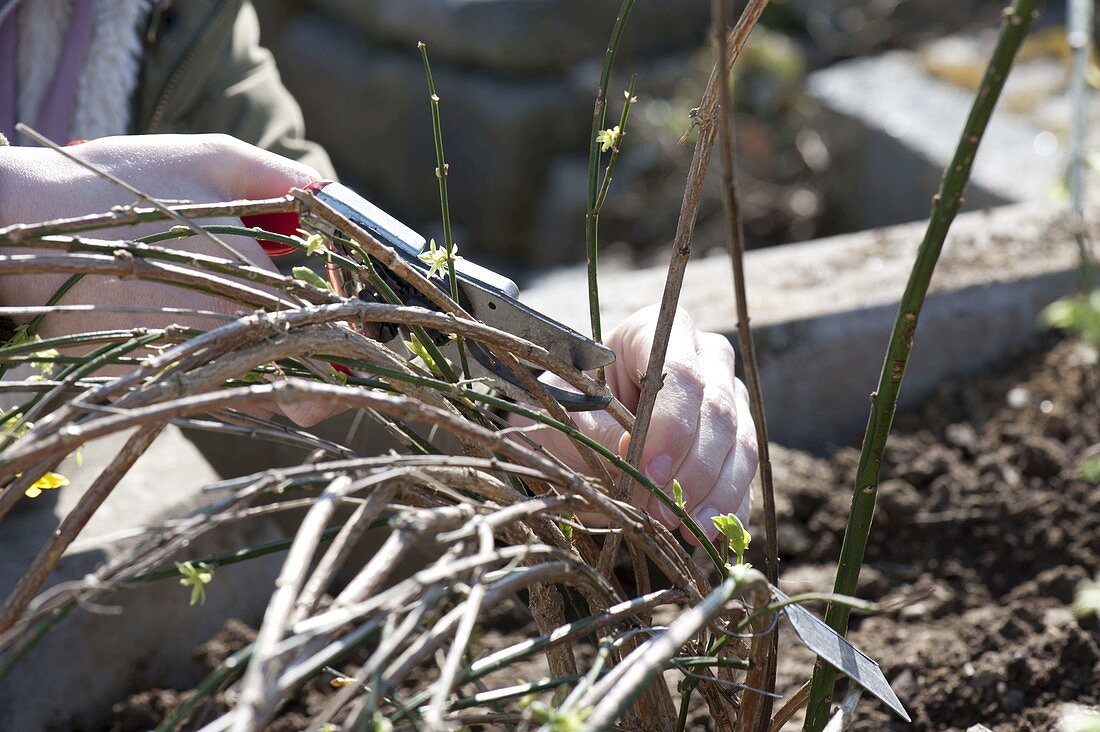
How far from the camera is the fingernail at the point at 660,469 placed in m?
1.03

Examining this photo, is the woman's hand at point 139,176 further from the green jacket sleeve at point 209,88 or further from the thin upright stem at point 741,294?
the green jacket sleeve at point 209,88

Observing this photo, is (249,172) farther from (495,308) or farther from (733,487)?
(733,487)

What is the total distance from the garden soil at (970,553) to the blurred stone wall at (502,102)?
7.88 feet

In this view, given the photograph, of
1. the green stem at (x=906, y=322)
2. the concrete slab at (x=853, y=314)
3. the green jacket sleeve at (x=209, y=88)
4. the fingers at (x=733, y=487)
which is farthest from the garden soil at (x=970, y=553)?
the green jacket sleeve at (x=209, y=88)

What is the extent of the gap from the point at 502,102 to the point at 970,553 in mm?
3095

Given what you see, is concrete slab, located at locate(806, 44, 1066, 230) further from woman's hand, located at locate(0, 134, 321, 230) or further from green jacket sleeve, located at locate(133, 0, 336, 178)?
woman's hand, located at locate(0, 134, 321, 230)

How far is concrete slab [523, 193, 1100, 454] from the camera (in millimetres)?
1940

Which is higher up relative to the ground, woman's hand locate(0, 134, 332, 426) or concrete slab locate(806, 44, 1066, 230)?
concrete slab locate(806, 44, 1066, 230)

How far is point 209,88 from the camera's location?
1.95 meters

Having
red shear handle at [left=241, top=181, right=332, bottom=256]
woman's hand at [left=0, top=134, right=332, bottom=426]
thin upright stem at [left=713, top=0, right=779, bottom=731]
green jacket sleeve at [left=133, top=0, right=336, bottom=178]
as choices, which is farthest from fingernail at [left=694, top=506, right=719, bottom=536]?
green jacket sleeve at [left=133, top=0, right=336, bottom=178]

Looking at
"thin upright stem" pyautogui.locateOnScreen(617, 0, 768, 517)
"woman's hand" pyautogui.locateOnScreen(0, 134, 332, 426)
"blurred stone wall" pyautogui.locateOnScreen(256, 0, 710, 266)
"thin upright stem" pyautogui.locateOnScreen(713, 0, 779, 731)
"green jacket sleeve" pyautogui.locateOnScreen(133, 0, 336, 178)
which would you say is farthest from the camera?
"blurred stone wall" pyautogui.locateOnScreen(256, 0, 710, 266)

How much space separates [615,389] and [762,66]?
3.09 m

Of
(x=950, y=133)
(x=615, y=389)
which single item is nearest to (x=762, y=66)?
(x=950, y=133)

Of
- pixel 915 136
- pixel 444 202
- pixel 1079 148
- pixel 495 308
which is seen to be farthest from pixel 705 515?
pixel 915 136
